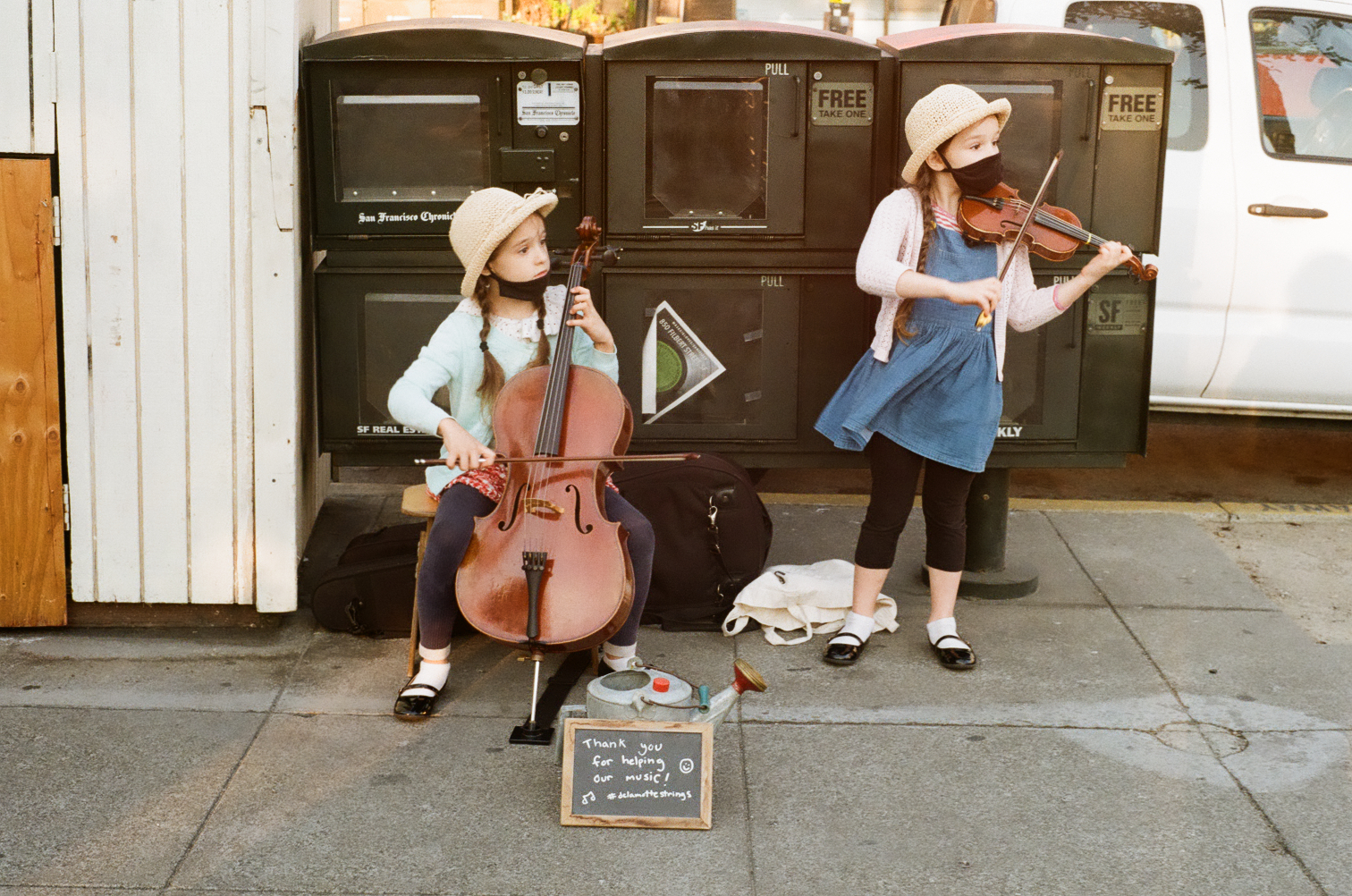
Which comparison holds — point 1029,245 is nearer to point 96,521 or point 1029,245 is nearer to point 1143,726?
point 1143,726

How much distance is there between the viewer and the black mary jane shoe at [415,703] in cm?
379

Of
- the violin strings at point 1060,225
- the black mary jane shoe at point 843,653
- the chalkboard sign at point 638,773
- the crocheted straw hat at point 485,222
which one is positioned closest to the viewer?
the chalkboard sign at point 638,773

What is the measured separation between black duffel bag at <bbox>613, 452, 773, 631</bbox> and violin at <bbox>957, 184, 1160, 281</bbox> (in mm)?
1057

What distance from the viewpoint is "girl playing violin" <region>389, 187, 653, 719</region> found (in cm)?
370

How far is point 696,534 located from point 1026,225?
4.36 ft

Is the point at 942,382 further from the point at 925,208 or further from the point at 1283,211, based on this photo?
the point at 1283,211

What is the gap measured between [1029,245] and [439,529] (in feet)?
5.65

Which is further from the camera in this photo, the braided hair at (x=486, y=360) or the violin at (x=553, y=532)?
the braided hair at (x=486, y=360)

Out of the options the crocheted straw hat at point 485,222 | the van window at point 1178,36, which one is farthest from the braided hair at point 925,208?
the van window at point 1178,36

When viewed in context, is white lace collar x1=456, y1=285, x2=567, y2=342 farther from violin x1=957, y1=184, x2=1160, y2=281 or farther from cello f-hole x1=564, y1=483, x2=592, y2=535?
violin x1=957, y1=184, x2=1160, y2=281

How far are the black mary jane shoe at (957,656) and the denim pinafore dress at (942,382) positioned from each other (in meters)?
0.54

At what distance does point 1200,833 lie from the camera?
3264mm

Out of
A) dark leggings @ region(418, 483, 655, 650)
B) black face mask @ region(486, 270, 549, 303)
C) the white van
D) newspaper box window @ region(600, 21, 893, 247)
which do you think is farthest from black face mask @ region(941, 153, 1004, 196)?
the white van

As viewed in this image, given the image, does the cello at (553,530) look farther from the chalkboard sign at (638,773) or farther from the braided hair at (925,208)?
the braided hair at (925,208)
